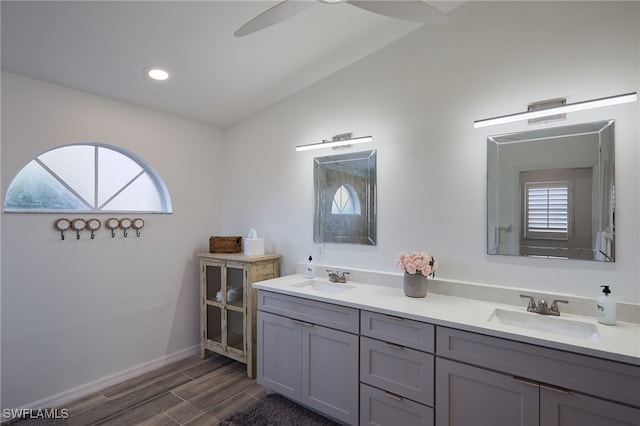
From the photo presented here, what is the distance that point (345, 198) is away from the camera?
270 cm

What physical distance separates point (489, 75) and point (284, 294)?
6.69ft

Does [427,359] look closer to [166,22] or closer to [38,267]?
[166,22]

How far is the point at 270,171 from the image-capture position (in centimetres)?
317

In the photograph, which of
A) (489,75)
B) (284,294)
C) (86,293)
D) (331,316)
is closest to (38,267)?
(86,293)

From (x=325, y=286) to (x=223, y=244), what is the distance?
3.84 ft

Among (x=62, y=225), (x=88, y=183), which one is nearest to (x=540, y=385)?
(x=62, y=225)

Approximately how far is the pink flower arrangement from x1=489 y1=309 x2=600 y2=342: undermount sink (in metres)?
0.43

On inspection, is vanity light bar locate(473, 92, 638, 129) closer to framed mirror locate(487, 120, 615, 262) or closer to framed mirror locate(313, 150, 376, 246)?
framed mirror locate(487, 120, 615, 262)

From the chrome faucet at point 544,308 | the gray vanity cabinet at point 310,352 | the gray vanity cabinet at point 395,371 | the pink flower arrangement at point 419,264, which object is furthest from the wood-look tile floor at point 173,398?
the chrome faucet at point 544,308

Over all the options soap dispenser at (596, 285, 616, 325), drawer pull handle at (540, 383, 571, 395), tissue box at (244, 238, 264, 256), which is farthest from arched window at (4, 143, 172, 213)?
soap dispenser at (596, 285, 616, 325)

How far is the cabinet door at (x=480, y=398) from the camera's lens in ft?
4.82

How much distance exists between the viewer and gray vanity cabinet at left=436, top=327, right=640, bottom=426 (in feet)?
4.28

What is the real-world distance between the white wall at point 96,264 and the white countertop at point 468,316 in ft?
3.82

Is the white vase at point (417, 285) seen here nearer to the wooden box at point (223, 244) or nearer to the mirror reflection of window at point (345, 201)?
the mirror reflection of window at point (345, 201)
